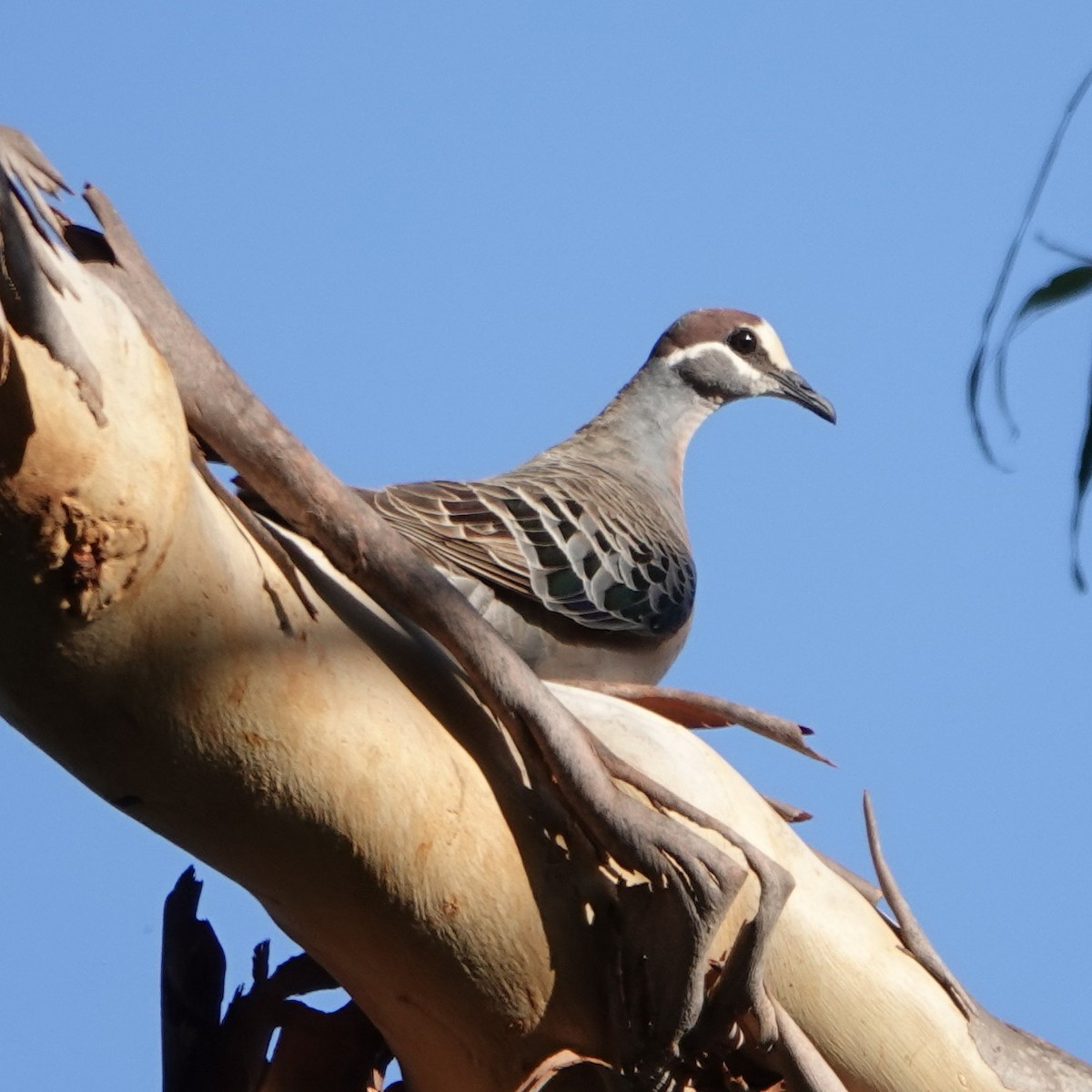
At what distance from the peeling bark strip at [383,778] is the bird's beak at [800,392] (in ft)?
10.8

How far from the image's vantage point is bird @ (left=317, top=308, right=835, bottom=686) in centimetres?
365

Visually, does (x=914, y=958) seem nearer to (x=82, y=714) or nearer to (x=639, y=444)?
(x=82, y=714)

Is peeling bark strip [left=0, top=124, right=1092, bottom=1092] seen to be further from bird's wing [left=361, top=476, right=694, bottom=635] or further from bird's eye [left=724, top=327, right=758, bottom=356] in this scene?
bird's eye [left=724, top=327, right=758, bottom=356]

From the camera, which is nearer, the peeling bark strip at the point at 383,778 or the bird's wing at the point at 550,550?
the peeling bark strip at the point at 383,778

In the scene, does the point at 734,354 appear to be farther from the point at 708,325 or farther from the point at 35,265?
the point at 35,265

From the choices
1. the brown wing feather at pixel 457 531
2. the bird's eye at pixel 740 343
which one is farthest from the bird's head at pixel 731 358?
the brown wing feather at pixel 457 531

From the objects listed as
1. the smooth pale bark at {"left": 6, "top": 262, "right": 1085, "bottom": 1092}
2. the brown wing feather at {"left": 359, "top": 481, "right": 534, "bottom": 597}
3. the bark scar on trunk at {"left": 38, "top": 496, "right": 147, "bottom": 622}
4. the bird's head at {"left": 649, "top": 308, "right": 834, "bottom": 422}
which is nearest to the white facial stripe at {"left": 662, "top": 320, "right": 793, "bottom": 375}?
the bird's head at {"left": 649, "top": 308, "right": 834, "bottom": 422}

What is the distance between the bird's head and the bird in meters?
0.17

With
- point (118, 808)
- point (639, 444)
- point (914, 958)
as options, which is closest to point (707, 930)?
point (914, 958)

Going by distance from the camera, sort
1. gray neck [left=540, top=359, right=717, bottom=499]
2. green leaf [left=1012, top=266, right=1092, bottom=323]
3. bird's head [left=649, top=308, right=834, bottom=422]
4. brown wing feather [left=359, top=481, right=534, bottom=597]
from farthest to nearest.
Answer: bird's head [left=649, top=308, right=834, bottom=422]
gray neck [left=540, top=359, right=717, bottom=499]
brown wing feather [left=359, top=481, right=534, bottom=597]
green leaf [left=1012, top=266, right=1092, bottom=323]

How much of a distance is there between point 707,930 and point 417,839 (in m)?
0.31

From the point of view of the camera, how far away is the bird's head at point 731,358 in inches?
207

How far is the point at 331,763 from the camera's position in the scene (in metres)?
1.70

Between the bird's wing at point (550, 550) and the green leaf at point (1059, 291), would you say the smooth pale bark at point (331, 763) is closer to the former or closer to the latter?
the green leaf at point (1059, 291)
